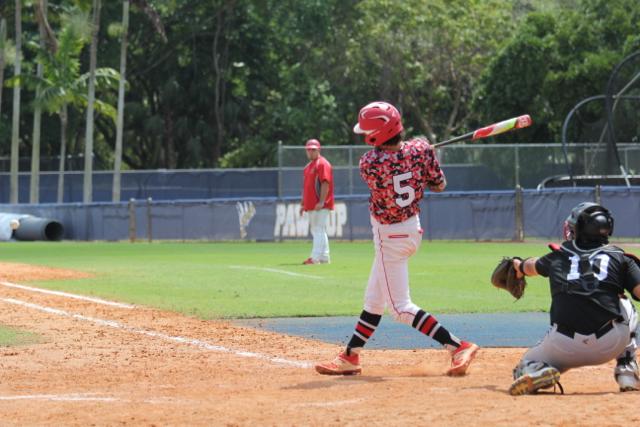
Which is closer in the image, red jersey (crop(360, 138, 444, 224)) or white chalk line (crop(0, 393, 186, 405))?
white chalk line (crop(0, 393, 186, 405))

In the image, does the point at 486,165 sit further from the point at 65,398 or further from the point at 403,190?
the point at 65,398

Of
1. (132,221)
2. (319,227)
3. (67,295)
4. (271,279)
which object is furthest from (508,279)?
(132,221)

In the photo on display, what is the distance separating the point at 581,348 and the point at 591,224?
0.75 m

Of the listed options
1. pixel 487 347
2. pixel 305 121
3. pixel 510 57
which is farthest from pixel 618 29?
pixel 487 347

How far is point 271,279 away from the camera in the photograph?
16719 mm

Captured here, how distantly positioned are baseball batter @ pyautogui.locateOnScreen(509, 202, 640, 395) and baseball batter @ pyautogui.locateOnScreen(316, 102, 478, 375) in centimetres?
103

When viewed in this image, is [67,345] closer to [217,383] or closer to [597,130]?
[217,383]

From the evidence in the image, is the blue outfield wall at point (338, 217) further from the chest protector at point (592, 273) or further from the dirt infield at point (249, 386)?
the chest protector at point (592, 273)

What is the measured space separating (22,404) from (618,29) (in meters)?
39.8

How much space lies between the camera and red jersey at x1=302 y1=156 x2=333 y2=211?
18.7m

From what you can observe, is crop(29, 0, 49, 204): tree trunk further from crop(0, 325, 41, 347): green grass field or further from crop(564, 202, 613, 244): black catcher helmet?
crop(564, 202, 613, 244): black catcher helmet

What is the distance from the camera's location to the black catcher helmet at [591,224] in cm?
709

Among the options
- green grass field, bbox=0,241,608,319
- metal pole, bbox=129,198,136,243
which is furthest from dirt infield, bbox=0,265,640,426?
metal pole, bbox=129,198,136,243

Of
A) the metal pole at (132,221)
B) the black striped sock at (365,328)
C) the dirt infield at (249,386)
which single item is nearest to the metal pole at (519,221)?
the metal pole at (132,221)
